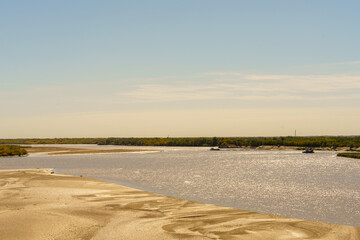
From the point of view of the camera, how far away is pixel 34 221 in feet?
75.4

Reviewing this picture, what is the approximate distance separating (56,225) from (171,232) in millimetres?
6944

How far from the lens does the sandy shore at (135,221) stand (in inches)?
794

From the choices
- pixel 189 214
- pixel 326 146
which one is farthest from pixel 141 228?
pixel 326 146

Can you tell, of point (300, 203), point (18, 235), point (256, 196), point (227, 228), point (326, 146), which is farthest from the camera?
point (326, 146)

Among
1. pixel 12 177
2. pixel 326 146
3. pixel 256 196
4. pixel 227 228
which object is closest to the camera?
pixel 227 228

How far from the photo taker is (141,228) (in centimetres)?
2164

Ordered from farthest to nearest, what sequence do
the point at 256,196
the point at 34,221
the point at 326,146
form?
the point at 326,146 → the point at 256,196 → the point at 34,221

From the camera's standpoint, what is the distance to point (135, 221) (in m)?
23.4

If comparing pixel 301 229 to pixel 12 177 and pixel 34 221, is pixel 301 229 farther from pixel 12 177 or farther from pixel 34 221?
pixel 12 177

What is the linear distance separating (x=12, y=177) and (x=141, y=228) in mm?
32558

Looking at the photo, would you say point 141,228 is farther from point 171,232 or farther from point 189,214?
point 189,214

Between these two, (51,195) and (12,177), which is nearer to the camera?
(51,195)

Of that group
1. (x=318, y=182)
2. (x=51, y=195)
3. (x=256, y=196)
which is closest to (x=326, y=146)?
(x=318, y=182)

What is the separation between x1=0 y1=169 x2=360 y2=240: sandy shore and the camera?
2017 centimetres
